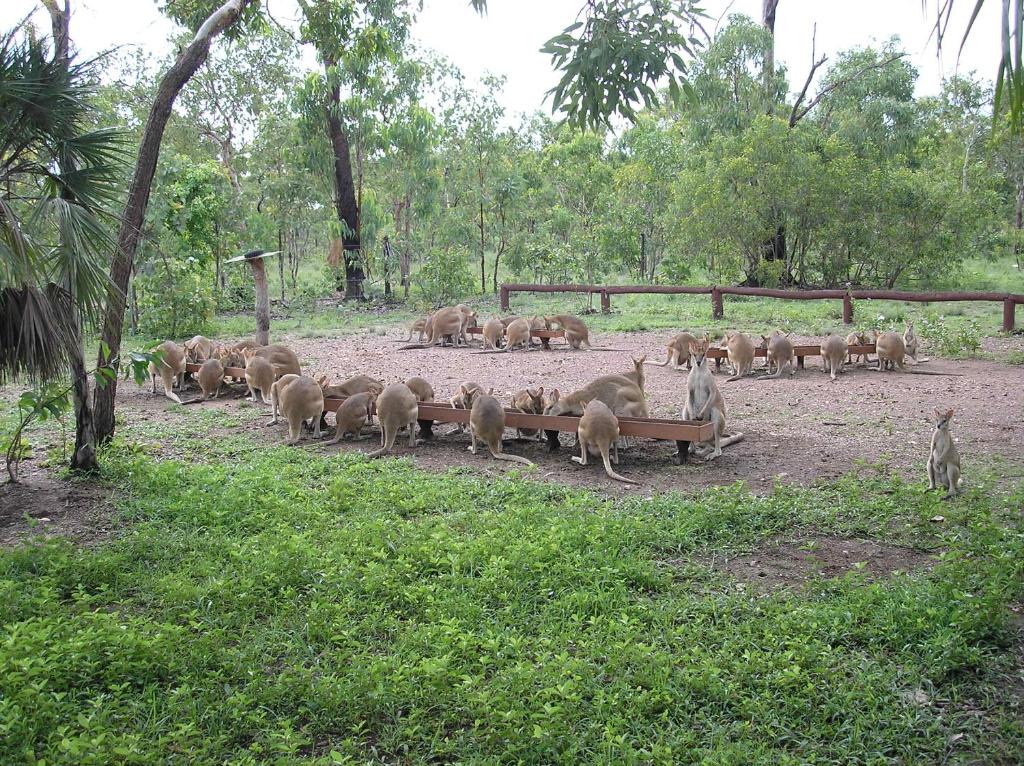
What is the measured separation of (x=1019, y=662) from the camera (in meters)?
3.89

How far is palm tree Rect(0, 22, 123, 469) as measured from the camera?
19.0 feet

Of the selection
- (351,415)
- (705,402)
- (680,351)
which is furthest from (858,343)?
(351,415)

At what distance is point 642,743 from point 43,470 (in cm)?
588

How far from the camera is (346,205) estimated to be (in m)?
23.5

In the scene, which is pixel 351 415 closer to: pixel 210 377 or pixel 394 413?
pixel 394 413

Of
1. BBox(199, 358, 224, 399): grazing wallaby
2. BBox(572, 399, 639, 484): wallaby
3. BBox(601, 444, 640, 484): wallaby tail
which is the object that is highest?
BBox(199, 358, 224, 399): grazing wallaby

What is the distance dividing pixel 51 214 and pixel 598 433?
14.7 ft

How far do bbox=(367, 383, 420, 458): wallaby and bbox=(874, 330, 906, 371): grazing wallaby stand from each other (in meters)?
6.71

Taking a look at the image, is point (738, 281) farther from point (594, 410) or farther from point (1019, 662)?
point (1019, 662)

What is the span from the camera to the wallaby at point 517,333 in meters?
14.6

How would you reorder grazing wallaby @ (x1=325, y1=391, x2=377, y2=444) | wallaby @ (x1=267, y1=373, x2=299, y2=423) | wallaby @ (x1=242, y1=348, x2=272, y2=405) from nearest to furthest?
1. grazing wallaby @ (x1=325, y1=391, x2=377, y2=444)
2. wallaby @ (x1=267, y1=373, x2=299, y2=423)
3. wallaby @ (x1=242, y1=348, x2=272, y2=405)

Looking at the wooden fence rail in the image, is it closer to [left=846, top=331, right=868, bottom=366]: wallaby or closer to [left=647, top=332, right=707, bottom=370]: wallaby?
[left=846, top=331, right=868, bottom=366]: wallaby

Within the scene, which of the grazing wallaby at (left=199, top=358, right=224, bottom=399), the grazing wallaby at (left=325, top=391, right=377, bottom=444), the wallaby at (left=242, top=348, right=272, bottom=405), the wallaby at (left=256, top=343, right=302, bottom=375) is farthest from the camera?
the grazing wallaby at (left=199, top=358, right=224, bottom=399)

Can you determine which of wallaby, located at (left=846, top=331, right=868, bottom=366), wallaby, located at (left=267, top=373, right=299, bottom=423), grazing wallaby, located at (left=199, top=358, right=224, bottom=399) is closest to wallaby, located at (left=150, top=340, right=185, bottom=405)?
grazing wallaby, located at (left=199, top=358, right=224, bottom=399)
